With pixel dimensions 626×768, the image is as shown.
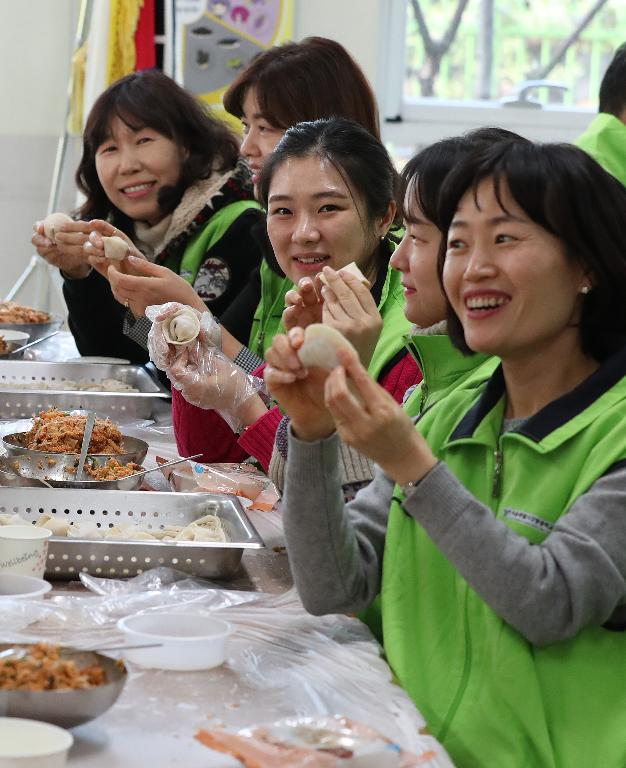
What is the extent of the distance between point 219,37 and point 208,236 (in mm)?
1946

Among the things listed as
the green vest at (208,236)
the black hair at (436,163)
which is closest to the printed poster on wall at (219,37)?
the green vest at (208,236)

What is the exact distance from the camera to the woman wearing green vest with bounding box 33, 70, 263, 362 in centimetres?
348

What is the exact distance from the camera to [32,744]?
1.07 meters

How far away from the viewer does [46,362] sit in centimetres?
348

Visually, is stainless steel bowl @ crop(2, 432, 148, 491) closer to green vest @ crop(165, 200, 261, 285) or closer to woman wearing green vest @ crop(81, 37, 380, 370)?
woman wearing green vest @ crop(81, 37, 380, 370)

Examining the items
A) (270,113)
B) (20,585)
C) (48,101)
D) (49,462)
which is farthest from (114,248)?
Result: (48,101)

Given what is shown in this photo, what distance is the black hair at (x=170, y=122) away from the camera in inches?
143

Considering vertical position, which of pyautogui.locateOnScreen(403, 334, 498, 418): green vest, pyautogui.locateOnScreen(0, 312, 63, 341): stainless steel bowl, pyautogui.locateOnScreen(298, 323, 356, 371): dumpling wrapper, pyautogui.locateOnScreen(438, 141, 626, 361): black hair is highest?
pyautogui.locateOnScreen(438, 141, 626, 361): black hair

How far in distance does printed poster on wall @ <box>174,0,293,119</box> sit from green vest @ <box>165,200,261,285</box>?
172 cm

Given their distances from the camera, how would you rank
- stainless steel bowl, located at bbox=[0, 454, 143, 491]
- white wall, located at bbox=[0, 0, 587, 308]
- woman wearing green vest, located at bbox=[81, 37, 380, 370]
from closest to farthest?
stainless steel bowl, located at bbox=[0, 454, 143, 491], woman wearing green vest, located at bbox=[81, 37, 380, 370], white wall, located at bbox=[0, 0, 587, 308]

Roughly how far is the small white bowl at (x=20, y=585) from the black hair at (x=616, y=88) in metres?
2.58

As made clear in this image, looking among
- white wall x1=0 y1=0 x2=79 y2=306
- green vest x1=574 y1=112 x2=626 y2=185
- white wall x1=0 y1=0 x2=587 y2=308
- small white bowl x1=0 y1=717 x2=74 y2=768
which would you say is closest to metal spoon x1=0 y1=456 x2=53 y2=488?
small white bowl x1=0 y1=717 x2=74 y2=768

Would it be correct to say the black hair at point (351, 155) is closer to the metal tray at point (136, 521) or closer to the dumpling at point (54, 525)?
the metal tray at point (136, 521)

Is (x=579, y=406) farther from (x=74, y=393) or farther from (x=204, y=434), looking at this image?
(x=74, y=393)
